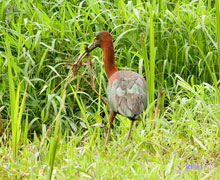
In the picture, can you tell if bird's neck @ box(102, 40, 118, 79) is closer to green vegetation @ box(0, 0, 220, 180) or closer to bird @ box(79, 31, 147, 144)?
bird @ box(79, 31, 147, 144)

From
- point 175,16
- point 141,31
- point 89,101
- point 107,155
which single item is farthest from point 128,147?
point 175,16

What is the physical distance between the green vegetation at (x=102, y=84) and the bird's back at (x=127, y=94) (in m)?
0.22

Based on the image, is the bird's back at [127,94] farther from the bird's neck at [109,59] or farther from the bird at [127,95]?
the bird's neck at [109,59]

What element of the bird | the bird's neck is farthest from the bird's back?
the bird's neck

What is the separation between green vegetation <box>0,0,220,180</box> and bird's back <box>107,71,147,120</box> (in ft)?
0.71

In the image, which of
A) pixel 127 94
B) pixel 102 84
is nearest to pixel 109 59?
pixel 127 94

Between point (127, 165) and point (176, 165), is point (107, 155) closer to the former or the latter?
point (127, 165)

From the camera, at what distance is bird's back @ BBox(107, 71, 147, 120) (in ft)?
11.6

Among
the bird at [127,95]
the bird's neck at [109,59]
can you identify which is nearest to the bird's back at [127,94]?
the bird at [127,95]

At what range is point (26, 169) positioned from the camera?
10.7 ft

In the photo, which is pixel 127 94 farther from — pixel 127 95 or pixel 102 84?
pixel 102 84

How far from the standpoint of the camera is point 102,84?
4824 mm

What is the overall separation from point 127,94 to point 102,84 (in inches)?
47.8

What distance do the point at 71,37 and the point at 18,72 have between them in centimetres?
73
